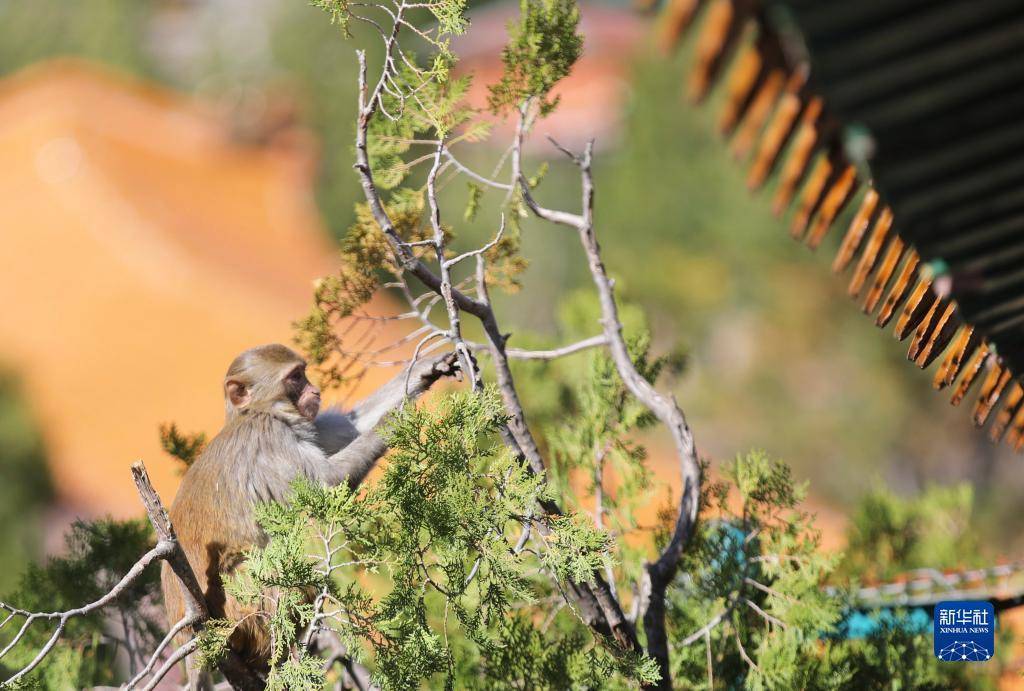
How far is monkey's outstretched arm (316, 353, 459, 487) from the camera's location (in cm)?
336

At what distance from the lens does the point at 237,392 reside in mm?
3895

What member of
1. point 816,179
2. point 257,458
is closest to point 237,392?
point 257,458

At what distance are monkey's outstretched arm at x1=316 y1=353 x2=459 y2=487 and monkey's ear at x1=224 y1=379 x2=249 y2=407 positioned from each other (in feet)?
0.89

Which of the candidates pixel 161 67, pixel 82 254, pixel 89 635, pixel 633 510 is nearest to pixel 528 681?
pixel 633 510

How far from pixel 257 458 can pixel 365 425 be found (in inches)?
16.8

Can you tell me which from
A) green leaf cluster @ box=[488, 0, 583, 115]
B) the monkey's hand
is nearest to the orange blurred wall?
the monkey's hand

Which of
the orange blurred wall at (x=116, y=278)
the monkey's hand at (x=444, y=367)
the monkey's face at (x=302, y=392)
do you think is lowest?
the monkey's hand at (x=444, y=367)

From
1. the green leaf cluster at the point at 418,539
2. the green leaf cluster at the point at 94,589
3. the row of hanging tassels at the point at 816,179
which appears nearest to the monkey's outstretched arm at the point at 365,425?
the green leaf cluster at the point at 418,539

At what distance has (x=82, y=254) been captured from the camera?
15961 millimetres

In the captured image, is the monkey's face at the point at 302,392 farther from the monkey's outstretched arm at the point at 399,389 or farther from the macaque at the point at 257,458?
the monkey's outstretched arm at the point at 399,389

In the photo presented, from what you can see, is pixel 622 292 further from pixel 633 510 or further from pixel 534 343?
pixel 633 510

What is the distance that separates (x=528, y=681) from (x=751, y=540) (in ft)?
3.03

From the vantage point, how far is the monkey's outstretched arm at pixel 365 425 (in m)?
3.36

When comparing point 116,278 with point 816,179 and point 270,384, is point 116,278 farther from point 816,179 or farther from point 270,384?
point 816,179
